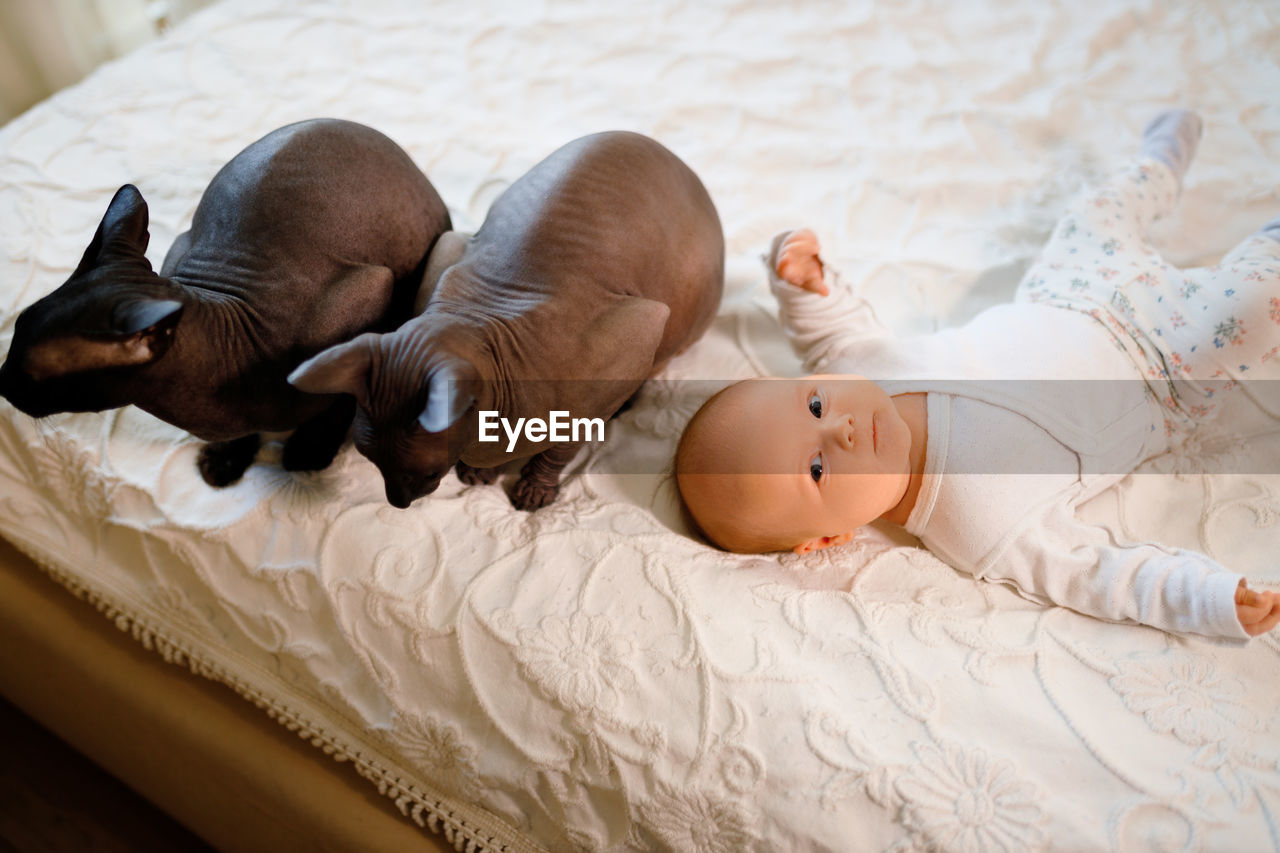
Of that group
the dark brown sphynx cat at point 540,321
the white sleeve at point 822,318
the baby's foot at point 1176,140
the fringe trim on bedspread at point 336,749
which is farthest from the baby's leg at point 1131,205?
the fringe trim on bedspread at point 336,749

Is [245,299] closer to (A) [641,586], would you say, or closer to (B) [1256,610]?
(A) [641,586]

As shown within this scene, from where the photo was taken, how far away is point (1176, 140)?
4.37 feet

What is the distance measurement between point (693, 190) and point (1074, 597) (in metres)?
0.69

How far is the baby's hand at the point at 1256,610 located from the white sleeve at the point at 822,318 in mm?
522

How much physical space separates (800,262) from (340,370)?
0.67 meters

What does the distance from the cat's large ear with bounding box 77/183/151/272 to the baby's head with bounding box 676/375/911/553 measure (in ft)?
2.09

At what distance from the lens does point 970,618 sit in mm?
923

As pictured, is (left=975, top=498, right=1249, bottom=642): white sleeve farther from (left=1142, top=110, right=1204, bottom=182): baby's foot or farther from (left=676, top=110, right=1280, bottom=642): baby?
(left=1142, top=110, right=1204, bottom=182): baby's foot

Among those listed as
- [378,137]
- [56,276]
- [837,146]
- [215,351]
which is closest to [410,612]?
[215,351]

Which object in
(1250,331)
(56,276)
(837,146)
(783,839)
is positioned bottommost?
(783,839)

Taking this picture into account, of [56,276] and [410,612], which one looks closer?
[410,612]

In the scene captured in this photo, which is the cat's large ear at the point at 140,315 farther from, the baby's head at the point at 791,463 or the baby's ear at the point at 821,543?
the baby's ear at the point at 821,543

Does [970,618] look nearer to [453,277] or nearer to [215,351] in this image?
[453,277]

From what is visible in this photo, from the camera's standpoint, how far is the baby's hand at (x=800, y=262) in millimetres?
1158
